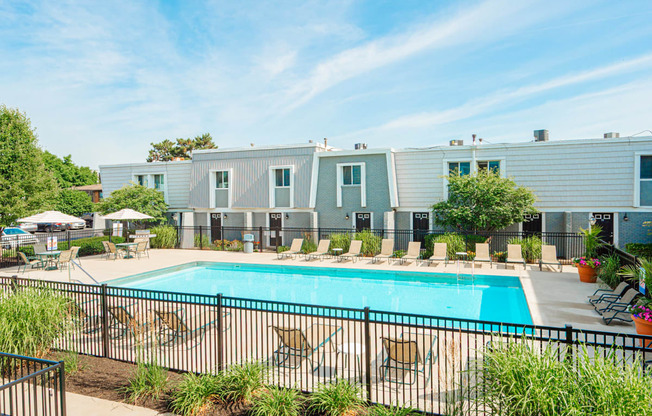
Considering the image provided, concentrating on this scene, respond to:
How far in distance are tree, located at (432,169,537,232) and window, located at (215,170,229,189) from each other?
13832 mm

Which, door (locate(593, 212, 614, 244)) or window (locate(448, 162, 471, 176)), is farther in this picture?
window (locate(448, 162, 471, 176))

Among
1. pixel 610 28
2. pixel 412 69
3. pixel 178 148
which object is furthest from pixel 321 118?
pixel 178 148

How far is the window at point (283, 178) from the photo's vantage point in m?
23.7

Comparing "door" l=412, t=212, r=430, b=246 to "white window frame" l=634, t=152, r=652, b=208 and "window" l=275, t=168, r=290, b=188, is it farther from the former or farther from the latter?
"white window frame" l=634, t=152, r=652, b=208

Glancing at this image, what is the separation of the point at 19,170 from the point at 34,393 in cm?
1910

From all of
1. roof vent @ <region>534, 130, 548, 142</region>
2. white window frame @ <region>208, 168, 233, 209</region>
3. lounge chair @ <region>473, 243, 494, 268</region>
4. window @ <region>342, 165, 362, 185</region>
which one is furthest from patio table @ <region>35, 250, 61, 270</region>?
roof vent @ <region>534, 130, 548, 142</region>

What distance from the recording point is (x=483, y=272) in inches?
582

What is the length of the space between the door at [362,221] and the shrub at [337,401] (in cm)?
1727

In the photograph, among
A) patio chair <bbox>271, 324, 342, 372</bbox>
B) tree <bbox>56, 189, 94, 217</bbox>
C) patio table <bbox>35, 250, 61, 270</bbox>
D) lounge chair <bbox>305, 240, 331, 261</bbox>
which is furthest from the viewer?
tree <bbox>56, 189, 94, 217</bbox>

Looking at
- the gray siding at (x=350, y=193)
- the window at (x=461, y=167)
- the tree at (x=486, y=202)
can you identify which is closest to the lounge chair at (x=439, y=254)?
the tree at (x=486, y=202)

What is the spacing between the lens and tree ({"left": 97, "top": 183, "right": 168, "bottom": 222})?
23641 mm

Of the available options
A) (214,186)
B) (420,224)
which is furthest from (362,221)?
(214,186)

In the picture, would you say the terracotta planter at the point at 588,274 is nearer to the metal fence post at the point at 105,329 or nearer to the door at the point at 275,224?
the metal fence post at the point at 105,329

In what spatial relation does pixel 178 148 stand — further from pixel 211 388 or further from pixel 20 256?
pixel 211 388
